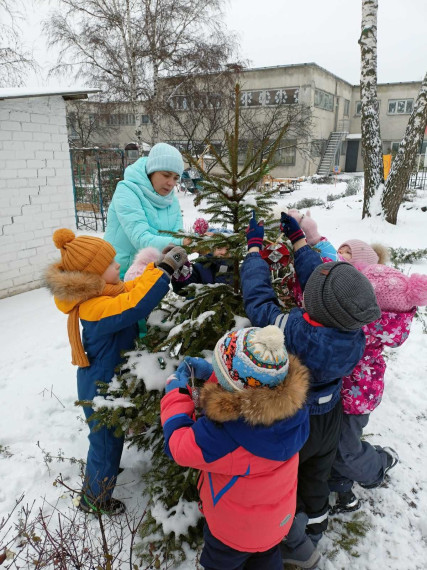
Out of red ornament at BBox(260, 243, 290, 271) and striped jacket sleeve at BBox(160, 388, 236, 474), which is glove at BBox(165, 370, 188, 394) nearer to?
striped jacket sleeve at BBox(160, 388, 236, 474)

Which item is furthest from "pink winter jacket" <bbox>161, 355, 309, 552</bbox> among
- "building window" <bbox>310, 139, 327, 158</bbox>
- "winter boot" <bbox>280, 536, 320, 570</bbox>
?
"building window" <bbox>310, 139, 327, 158</bbox>

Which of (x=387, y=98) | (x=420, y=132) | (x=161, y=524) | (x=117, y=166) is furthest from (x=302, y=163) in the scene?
(x=161, y=524)

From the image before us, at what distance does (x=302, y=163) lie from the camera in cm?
3055

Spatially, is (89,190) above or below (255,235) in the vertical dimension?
below

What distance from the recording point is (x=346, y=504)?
2.61m

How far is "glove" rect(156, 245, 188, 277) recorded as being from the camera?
2.06 metres

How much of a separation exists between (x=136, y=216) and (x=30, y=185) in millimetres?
4716

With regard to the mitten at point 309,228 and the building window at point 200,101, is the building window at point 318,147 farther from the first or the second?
the mitten at point 309,228

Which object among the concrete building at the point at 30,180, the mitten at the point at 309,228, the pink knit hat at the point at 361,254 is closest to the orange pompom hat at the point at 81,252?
the mitten at the point at 309,228

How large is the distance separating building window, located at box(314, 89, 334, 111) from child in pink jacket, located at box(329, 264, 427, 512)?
3180 cm

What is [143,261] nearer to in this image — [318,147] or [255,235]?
[255,235]

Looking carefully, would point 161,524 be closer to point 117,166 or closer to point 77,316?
point 77,316

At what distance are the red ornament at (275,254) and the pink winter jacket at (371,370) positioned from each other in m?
0.63

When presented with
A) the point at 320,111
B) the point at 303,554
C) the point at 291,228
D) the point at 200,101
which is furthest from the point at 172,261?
the point at 320,111
